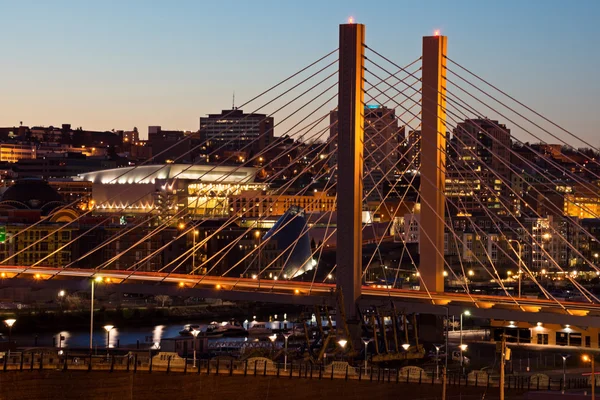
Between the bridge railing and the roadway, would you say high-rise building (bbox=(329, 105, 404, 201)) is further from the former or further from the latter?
the bridge railing

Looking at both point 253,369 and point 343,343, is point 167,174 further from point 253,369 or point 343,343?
point 253,369

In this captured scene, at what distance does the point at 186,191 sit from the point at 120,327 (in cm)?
2571

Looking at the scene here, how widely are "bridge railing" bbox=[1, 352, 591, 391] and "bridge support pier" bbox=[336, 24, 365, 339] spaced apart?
2.65m

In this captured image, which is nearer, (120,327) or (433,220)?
(433,220)

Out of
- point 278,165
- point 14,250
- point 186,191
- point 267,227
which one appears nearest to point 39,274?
point 14,250

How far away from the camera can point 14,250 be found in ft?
149

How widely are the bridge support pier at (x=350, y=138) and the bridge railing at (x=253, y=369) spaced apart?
8.69ft

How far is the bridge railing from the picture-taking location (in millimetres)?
18828

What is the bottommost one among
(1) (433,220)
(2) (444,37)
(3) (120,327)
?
(3) (120,327)

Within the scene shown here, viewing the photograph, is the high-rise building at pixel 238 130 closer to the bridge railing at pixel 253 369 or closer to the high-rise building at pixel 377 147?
the high-rise building at pixel 377 147

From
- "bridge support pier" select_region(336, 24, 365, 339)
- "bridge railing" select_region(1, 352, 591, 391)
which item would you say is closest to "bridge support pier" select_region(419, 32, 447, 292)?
"bridge support pier" select_region(336, 24, 365, 339)

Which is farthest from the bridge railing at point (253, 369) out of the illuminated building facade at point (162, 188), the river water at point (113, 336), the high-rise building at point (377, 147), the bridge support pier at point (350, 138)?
the illuminated building facade at point (162, 188)

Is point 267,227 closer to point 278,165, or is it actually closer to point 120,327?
point 120,327

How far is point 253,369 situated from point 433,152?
23.0ft
